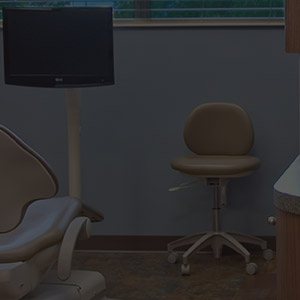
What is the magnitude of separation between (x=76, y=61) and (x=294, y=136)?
1.49 meters

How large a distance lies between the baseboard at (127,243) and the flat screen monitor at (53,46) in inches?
47.8

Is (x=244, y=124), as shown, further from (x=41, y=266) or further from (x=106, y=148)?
(x=41, y=266)

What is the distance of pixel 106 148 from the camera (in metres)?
4.47

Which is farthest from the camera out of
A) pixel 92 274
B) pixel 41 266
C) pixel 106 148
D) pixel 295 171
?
pixel 106 148

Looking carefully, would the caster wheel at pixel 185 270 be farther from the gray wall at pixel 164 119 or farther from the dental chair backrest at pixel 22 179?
the dental chair backrest at pixel 22 179

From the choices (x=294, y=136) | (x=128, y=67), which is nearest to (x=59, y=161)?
(x=128, y=67)

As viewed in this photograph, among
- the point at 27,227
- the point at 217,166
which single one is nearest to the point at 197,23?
the point at 217,166

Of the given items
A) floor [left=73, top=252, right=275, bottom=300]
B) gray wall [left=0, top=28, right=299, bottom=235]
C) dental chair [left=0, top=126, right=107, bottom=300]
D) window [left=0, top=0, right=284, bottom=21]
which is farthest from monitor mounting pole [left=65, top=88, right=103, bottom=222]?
dental chair [left=0, top=126, right=107, bottom=300]

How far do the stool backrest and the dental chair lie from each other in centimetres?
177

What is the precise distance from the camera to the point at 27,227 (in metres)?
2.57

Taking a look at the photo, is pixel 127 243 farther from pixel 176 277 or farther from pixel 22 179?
pixel 22 179

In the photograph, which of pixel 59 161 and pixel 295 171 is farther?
pixel 59 161

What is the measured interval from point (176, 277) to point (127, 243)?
70 centimetres

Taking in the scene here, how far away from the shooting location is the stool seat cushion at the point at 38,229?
232 cm
